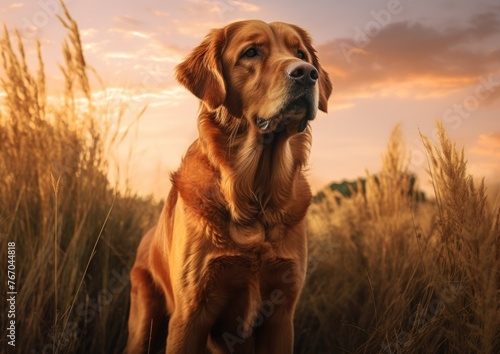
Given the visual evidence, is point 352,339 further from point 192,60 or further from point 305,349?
point 192,60

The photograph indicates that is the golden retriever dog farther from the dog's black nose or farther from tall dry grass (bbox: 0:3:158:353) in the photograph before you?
tall dry grass (bbox: 0:3:158:353)

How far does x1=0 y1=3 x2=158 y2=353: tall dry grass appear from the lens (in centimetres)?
338

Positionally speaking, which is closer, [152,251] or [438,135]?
[438,135]

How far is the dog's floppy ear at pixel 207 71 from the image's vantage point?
2863 millimetres

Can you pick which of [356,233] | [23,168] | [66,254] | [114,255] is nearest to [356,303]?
[356,233]

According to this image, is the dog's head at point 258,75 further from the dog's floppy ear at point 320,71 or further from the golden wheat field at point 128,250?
the golden wheat field at point 128,250

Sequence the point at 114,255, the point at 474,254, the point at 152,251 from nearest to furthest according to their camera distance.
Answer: the point at 474,254
the point at 152,251
the point at 114,255

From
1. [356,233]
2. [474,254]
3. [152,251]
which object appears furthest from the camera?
[356,233]

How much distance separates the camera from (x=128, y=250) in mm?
4289

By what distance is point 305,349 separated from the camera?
3998 mm

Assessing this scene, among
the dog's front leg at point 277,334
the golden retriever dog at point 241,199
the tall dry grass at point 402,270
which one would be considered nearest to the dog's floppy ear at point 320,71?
the golden retriever dog at point 241,199

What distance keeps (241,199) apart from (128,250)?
5.71 feet

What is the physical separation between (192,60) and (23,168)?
158cm

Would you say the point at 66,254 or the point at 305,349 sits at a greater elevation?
the point at 66,254
